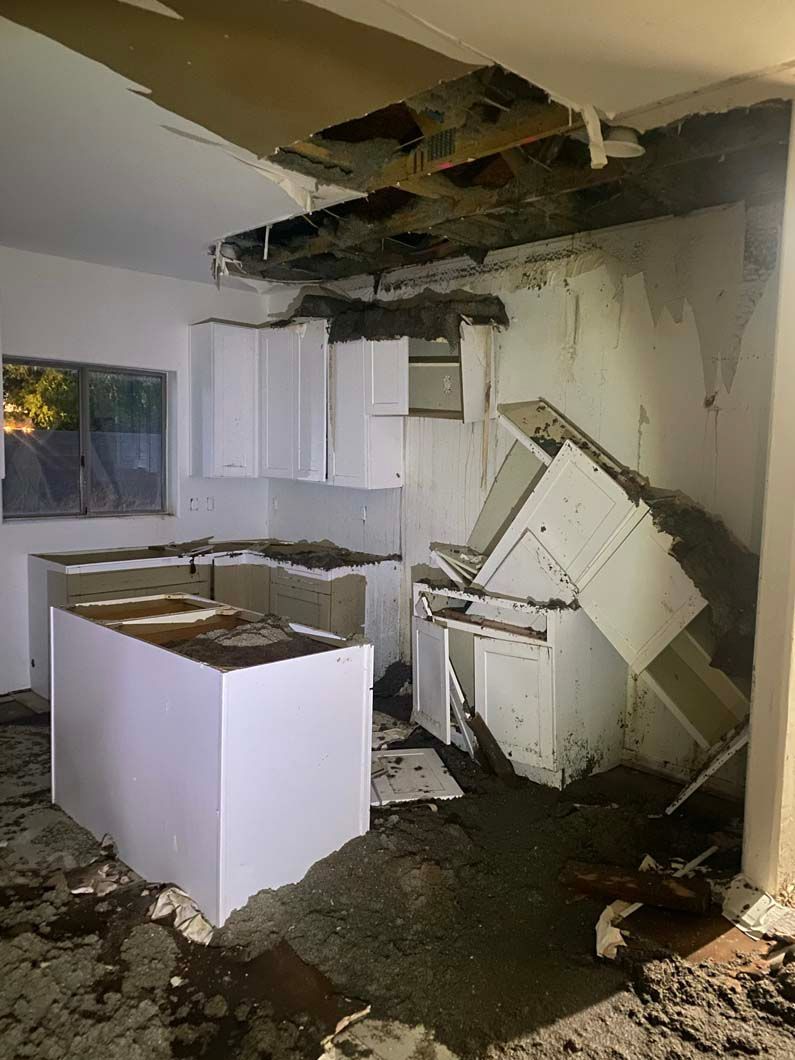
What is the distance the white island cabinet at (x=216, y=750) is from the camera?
7.26ft

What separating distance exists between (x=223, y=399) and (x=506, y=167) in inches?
102

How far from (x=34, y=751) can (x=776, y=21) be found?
402 centimetres

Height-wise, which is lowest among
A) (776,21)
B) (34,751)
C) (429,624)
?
(34,751)

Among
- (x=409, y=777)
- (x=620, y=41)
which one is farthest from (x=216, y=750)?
(x=620, y=41)

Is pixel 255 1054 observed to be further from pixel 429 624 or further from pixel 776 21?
pixel 776 21

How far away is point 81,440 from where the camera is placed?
15.5ft

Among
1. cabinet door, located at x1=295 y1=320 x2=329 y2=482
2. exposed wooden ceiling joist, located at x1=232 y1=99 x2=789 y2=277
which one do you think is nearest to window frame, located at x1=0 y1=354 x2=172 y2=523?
cabinet door, located at x1=295 y1=320 x2=329 y2=482

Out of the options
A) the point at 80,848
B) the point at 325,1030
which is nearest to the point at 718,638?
the point at 325,1030

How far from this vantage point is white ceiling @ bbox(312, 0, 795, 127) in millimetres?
1694

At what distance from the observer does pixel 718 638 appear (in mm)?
2941

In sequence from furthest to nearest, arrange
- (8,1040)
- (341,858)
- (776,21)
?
(341,858)
(8,1040)
(776,21)

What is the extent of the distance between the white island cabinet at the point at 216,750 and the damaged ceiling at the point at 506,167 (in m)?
1.86

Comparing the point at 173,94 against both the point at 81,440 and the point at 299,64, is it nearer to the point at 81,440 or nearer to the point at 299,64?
the point at 299,64

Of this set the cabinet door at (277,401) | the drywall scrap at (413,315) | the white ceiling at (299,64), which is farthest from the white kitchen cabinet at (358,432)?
the white ceiling at (299,64)
